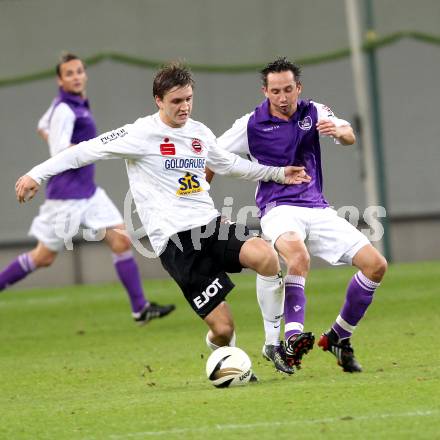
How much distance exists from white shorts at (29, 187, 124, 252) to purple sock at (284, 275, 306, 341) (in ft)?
13.1

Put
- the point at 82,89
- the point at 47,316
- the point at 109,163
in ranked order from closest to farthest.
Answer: the point at 82,89, the point at 47,316, the point at 109,163

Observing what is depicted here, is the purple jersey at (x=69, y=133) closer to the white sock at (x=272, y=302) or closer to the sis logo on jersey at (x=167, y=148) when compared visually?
the sis logo on jersey at (x=167, y=148)

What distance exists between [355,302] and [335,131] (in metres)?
1.07

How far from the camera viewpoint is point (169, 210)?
289 inches

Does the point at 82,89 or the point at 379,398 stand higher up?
the point at 82,89

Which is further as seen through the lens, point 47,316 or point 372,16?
point 372,16

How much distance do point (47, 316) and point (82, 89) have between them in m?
2.77

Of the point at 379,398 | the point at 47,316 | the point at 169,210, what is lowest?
the point at 47,316

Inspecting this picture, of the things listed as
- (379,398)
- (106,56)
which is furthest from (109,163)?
(379,398)

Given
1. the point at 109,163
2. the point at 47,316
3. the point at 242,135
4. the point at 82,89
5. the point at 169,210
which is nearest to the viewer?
the point at 169,210

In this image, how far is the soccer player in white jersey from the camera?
7289 millimetres

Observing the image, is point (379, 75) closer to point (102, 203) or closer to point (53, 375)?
point (102, 203)

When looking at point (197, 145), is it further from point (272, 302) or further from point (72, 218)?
point (72, 218)

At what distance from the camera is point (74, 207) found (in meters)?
11.4
